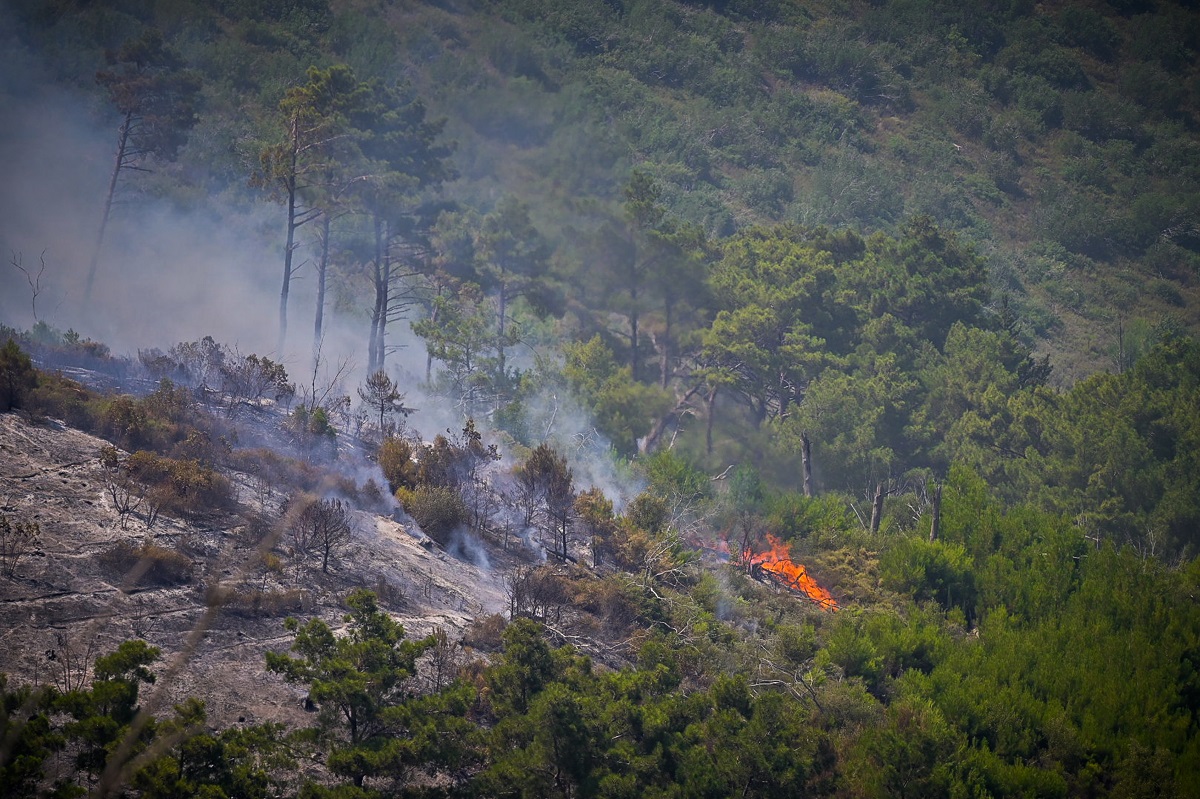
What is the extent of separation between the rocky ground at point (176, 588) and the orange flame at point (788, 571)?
10739mm

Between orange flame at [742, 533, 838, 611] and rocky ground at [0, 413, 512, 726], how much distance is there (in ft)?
35.2

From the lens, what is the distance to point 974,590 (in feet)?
107

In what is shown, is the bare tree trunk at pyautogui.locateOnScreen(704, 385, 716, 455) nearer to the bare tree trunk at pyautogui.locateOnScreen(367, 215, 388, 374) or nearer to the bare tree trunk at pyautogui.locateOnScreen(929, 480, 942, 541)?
the bare tree trunk at pyautogui.locateOnScreen(929, 480, 942, 541)

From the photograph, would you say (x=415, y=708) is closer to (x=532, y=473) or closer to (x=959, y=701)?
(x=532, y=473)

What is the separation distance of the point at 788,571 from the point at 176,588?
60.7 ft

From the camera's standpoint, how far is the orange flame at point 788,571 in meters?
31.4

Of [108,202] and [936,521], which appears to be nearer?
[936,521]

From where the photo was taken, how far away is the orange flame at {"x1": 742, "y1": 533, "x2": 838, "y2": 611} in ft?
103

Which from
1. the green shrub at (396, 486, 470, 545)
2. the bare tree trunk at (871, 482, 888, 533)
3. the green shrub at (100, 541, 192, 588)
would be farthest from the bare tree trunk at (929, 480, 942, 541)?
the green shrub at (100, 541, 192, 588)

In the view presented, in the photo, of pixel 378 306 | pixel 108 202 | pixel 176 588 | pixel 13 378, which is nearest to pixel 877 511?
pixel 378 306

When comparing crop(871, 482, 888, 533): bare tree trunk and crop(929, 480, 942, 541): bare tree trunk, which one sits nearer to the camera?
crop(929, 480, 942, 541): bare tree trunk

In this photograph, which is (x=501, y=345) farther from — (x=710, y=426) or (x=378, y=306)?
(x=710, y=426)

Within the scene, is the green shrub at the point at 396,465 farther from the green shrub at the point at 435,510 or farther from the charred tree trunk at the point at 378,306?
the charred tree trunk at the point at 378,306

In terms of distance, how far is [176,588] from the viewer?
19.0 meters
